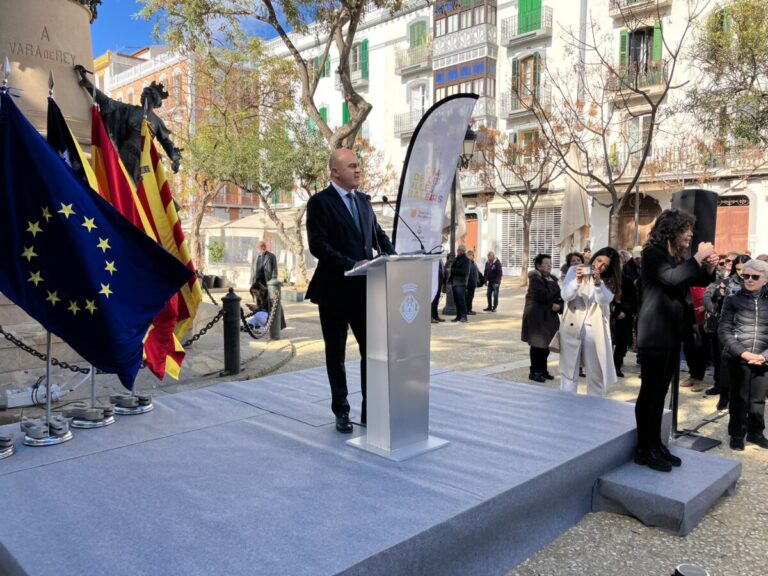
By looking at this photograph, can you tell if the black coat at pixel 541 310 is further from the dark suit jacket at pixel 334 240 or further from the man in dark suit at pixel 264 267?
the man in dark suit at pixel 264 267

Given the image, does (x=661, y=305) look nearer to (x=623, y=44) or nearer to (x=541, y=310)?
(x=541, y=310)

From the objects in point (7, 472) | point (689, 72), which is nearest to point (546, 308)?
point (7, 472)

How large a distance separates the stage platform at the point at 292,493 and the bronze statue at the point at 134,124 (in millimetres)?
2292

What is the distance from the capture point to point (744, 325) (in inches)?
207

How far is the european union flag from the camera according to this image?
11.8 feet

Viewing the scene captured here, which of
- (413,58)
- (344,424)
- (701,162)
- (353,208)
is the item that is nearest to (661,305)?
(353,208)

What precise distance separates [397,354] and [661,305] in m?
1.74

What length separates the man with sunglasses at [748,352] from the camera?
17.0 ft

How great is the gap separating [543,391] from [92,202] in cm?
390

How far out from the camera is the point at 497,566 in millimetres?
3152

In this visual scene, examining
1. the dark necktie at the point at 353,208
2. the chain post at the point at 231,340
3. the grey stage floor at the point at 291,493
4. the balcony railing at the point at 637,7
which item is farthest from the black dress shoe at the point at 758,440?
the balcony railing at the point at 637,7

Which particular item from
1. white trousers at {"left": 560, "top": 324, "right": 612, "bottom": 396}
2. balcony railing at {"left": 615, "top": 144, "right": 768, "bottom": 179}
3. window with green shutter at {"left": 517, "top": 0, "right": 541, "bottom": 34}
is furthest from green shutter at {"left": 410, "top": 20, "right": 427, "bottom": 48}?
white trousers at {"left": 560, "top": 324, "right": 612, "bottom": 396}

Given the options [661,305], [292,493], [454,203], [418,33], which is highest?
[418,33]

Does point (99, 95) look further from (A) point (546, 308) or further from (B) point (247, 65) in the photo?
(B) point (247, 65)
